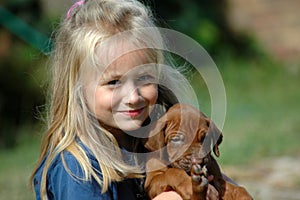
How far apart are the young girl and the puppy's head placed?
0.15m

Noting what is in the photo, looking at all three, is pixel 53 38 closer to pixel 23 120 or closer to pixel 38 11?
pixel 23 120

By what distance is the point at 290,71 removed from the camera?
1275cm

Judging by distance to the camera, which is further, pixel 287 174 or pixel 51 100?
pixel 287 174

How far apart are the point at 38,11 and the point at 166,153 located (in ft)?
28.4

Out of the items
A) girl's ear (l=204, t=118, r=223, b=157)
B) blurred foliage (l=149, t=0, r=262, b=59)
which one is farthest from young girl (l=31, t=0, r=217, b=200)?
blurred foliage (l=149, t=0, r=262, b=59)

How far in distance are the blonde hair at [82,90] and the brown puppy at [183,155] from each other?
0.22m

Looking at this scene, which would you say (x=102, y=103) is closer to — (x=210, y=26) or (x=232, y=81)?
(x=232, y=81)

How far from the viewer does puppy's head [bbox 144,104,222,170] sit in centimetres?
325

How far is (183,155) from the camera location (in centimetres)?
325

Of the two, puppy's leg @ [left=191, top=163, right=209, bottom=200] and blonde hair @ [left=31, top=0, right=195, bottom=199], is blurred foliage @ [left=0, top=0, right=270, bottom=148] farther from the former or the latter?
puppy's leg @ [left=191, top=163, right=209, bottom=200]

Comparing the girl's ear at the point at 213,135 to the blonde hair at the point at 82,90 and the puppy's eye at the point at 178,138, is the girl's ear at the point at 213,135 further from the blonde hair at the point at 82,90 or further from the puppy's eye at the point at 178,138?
the blonde hair at the point at 82,90

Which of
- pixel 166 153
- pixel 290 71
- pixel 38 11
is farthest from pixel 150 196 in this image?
pixel 290 71

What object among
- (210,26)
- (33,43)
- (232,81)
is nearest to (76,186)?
(33,43)

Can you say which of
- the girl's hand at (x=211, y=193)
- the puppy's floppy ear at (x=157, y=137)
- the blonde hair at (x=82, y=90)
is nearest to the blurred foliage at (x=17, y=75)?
the blonde hair at (x=82, y=90)
